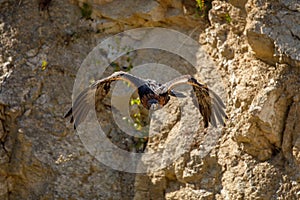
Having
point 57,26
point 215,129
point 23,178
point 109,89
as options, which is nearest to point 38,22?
point 57,26

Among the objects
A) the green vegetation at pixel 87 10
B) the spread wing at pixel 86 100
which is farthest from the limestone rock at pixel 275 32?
the green vegetation at pixel 87 10

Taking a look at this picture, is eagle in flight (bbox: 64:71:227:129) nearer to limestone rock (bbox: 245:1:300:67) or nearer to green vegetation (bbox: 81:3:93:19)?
limestone rock (bbox: 245:1:300:67)

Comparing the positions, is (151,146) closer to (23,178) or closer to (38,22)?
(23,178)

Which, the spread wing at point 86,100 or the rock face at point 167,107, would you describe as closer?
the rock face at point 167,107

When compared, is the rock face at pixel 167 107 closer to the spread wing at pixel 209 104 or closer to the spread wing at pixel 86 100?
the spread wing at pixel 209 104

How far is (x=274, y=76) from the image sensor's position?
8.32 meters

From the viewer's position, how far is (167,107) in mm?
9430

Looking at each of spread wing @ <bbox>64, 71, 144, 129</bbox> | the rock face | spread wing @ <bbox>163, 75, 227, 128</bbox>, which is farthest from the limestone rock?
spread wing @ <bbox>64, 71, 144, 129</bbox>

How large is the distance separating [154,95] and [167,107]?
1.15 meters

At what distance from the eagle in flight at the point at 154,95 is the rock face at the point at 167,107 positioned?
225mm

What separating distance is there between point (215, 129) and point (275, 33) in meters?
1.35

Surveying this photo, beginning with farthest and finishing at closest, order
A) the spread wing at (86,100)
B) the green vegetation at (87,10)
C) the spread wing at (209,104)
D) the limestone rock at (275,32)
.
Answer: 1. the green vegetation at (87,10)
2. the spread wing at (86,100)
3. the spread wing at (209,104)
4. the limestone rock at (275,32)

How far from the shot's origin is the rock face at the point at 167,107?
8289 millimetres

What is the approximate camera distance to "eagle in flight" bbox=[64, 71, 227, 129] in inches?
326
